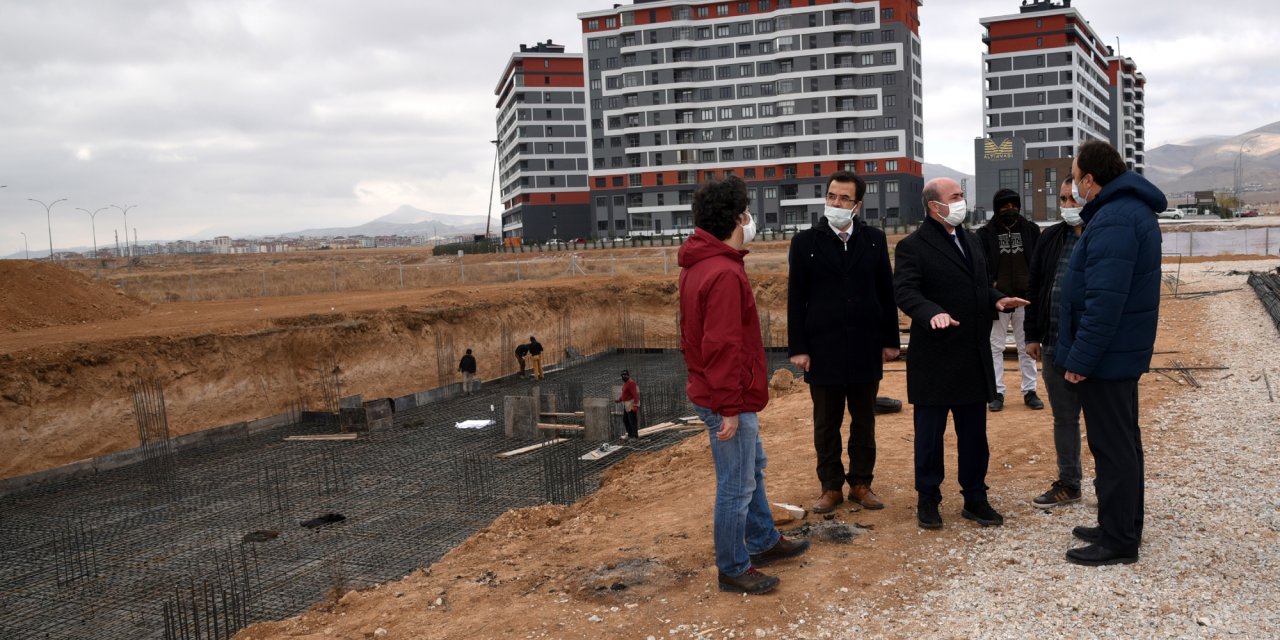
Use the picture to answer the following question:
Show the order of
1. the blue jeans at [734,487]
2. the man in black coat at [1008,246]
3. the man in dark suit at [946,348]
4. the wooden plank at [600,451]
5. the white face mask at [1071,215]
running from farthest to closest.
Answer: the wooden plank at [600,451]
the man in black coat at [1008,246]
the white face mask at [1071,215]
the man in dark suit at [946,348]
the blue jeans at [734,487]

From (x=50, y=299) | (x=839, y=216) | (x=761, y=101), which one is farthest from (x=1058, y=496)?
(x=761, y=101)

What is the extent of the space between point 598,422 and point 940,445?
7145 millimetres

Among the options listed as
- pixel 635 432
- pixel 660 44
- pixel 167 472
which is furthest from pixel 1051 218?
pixel 167 472

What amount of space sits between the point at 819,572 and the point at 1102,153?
2332 mm

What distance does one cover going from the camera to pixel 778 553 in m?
4.10

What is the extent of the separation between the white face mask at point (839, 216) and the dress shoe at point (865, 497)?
1540 mm

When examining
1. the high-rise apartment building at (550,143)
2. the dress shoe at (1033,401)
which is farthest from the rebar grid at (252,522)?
the high-rise apartment building at (550,143)

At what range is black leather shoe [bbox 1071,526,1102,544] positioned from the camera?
3.97 meters

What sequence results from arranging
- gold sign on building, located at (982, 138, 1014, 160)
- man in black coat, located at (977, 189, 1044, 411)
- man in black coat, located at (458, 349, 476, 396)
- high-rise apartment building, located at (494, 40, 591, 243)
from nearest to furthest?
1. man in black coat, located at (977, 189, 1044, 411)
2. man in black coat, located at (458, 349, 476, 396)
3. gold sign on building, located at (982, 138, 1014, 160)
4. high-rise apartment building, located at (494, 40, 591, 243)

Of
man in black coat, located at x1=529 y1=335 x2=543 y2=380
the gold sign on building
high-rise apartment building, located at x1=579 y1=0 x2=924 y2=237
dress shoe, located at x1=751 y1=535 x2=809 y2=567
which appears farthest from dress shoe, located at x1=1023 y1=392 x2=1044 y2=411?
the gold sign on building

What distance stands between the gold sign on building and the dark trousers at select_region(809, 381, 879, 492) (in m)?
57.3

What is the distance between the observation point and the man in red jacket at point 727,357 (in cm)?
355

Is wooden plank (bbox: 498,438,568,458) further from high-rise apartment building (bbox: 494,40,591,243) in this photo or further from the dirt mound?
high-rise apartment building (bbox: 494,40,591,243)

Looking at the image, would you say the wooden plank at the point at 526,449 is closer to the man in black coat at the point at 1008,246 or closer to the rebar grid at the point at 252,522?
the rebar grid at the point at 252,522
